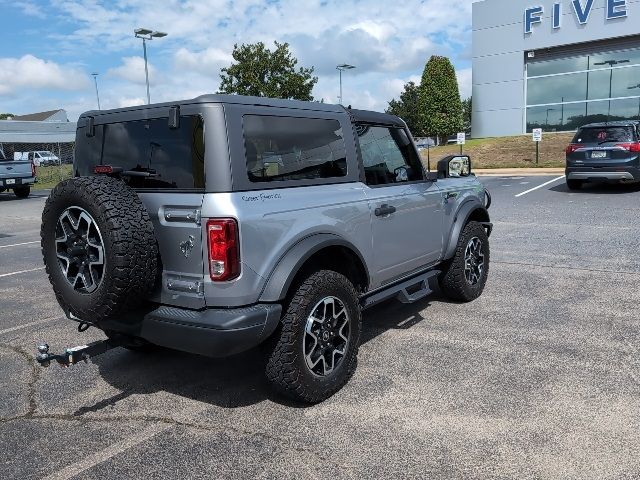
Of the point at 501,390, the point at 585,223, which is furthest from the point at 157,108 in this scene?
the point at 585,223

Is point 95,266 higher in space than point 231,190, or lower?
lower

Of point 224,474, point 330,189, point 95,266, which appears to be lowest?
point 224,474

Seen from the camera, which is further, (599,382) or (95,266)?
(599,382)

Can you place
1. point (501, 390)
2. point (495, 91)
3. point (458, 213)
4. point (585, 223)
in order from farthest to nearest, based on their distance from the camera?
1. point (495, 91)
2. point (585, 223)
3. point (458, 213)
4. point (501, 390)

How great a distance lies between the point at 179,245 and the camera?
3.12 meters

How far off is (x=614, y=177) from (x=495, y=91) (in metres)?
20.0

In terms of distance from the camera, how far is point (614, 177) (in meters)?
13.2

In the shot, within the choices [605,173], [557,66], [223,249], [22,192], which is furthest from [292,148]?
[557,66]

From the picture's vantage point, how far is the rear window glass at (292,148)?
327 cm

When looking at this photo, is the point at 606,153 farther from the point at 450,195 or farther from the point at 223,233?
the point at 223,233

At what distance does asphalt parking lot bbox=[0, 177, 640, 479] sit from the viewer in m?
2.84

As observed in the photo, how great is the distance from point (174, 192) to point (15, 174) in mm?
20108

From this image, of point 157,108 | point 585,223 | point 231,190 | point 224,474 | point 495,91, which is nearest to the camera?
point 224,474

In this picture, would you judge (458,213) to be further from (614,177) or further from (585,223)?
(614,177)
